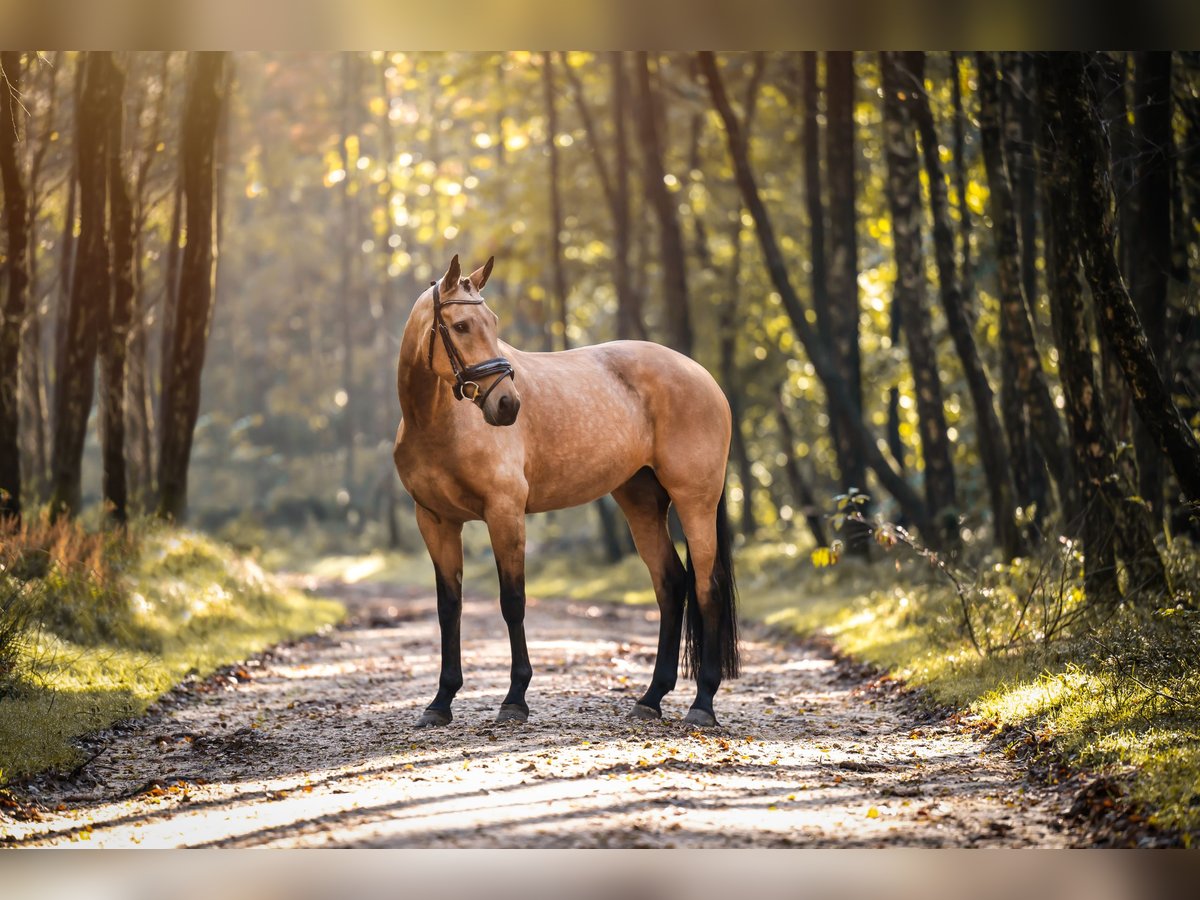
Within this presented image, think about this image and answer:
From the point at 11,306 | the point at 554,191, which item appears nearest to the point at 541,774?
the point at 11,306

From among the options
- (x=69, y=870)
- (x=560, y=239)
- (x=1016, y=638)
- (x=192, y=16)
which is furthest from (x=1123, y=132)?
(x=560, y=239)

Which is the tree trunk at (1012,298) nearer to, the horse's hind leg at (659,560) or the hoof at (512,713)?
the horse's hind leg at (659,560)

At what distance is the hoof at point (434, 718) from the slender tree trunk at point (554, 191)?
17890mm

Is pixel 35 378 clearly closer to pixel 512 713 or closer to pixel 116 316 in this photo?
pixel 116 316

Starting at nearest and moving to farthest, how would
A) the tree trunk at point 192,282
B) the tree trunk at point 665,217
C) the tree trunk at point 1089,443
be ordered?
the tree trunk at point 1089,443, the tree trunk at point 192,282, the tree trunk at point 665,217

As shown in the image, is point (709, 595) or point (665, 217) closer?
point (709, 595)

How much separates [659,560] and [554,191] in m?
17.5

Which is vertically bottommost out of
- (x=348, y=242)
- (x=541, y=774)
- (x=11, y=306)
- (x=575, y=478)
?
(x=541, y=774)

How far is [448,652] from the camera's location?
339 inches

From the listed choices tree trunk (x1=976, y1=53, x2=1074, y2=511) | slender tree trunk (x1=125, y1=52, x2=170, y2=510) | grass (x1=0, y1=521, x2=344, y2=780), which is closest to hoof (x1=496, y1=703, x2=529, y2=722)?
grass (x1=0, y1=521, x2=344, y2=780)

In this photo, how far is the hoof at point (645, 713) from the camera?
8.77m

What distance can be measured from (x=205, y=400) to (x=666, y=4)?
40.5 metres

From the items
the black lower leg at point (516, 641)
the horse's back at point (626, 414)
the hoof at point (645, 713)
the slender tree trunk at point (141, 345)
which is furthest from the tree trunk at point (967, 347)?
the slender tree trunk at point (141, 345)

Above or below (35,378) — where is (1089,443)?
below
